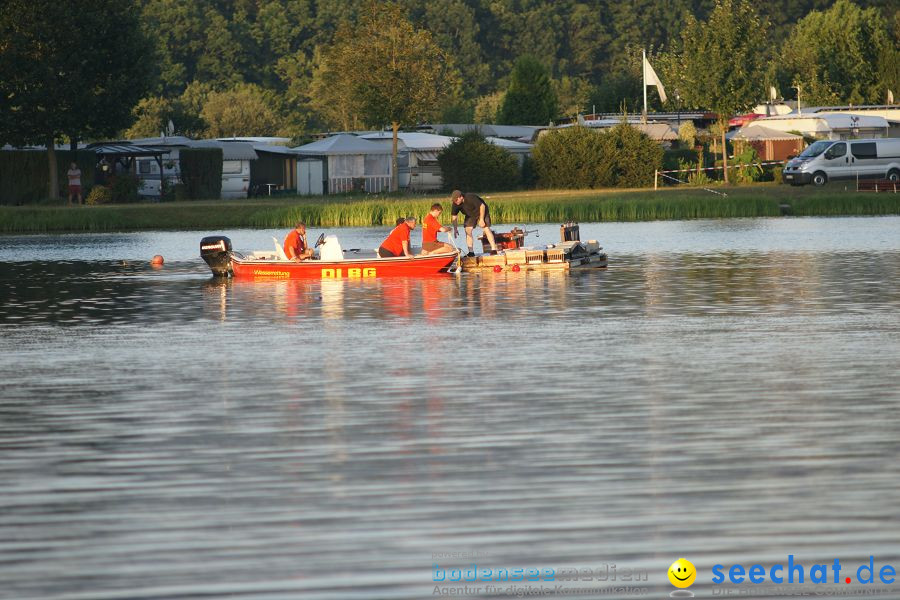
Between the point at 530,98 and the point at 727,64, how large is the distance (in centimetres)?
2280

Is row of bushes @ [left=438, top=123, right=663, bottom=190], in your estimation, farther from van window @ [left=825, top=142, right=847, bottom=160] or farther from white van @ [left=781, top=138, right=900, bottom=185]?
van window @ [left=825, top=142, right=847, bottom=160]

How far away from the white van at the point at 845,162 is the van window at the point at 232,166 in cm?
2603

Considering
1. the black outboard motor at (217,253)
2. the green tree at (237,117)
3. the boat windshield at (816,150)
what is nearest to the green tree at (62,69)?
the boat windshield at (816,150)

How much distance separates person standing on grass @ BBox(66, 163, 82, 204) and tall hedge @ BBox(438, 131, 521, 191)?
17111 mm

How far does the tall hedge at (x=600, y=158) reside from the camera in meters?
73.8

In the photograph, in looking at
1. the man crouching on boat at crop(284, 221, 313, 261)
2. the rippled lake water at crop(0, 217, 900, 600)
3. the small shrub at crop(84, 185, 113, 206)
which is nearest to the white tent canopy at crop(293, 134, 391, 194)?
the small shrub at crop(84, 185, 113, 206)

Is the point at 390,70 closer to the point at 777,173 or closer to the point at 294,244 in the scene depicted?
the point at 777,173

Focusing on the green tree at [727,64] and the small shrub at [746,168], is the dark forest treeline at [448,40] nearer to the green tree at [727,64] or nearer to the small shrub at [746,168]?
the green tree at [727,64]

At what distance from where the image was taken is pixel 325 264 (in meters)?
33.4

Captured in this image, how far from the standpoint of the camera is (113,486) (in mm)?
12359

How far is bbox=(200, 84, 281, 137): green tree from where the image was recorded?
112500mm

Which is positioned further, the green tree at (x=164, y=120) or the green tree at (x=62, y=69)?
the green tree at (x=164, y=120)

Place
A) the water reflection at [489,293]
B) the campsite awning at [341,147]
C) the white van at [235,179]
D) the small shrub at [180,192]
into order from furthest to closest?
the campsite awning at [341,147], the white van at [235,179], the small shrub at [180,192], the water reflection at [489,293]

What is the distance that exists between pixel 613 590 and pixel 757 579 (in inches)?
34.2
